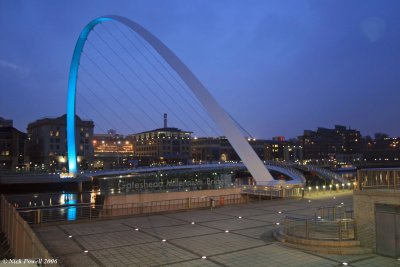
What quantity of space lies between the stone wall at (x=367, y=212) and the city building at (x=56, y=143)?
9106 cm

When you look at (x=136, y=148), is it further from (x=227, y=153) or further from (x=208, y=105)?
(x=208, y=105)

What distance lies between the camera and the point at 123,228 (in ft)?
55.4

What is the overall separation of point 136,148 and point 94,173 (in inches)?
3357

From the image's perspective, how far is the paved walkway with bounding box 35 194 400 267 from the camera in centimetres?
1155

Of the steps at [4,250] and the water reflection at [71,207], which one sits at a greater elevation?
the steps at [4,250]

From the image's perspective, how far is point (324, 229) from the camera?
46.6 feet

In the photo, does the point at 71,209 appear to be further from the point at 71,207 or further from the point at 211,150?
the point at 211,150

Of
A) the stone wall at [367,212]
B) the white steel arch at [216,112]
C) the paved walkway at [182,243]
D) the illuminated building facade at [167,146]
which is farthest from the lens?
the illuminated building facade at [167,146]

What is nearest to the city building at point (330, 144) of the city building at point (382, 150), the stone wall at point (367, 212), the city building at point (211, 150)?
the city building at point (382, 150)

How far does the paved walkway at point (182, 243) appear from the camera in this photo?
11555 millimetres

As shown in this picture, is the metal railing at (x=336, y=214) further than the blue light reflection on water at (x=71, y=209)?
No

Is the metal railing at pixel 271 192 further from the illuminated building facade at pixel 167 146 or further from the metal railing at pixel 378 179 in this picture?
the illuminated building facade at pixel 167 146

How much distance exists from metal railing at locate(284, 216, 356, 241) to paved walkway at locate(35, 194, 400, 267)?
87 centimetres

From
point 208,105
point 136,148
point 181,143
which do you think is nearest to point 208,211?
point 208,105
